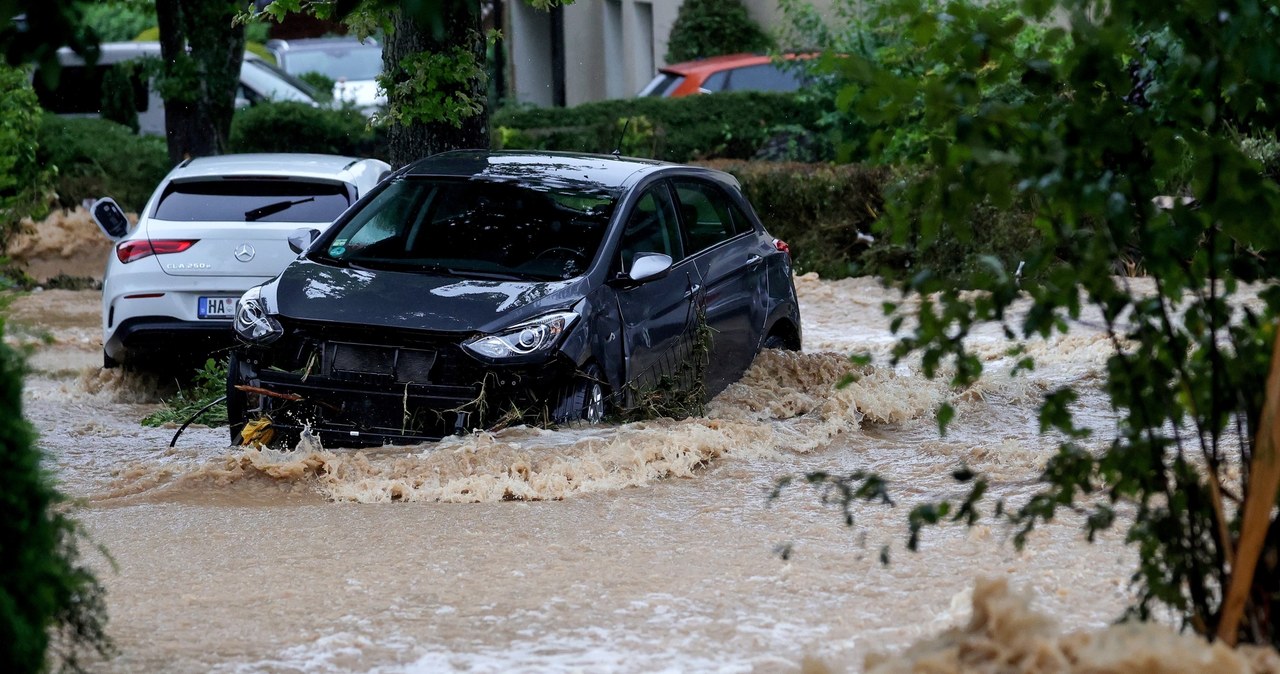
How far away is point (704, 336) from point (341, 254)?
1916mm

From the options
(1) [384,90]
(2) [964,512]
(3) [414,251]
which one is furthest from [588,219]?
(2) [964,512]

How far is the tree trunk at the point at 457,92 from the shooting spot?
9.85 metres

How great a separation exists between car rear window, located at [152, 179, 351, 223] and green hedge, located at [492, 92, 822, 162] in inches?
339

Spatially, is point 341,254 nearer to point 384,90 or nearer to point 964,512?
point 384,90

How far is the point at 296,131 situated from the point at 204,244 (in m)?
10.2

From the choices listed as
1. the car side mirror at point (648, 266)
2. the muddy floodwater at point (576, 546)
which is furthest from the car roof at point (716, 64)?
the car side mirror at point (648, 266)

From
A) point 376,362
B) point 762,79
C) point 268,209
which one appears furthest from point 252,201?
point 762,79

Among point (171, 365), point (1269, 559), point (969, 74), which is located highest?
point (969, 74)

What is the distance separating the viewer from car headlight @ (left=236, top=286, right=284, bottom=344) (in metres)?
7.22

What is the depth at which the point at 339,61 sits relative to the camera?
3077 cm

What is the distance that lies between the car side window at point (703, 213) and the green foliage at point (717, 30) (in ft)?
54.3

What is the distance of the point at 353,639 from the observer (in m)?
4.62

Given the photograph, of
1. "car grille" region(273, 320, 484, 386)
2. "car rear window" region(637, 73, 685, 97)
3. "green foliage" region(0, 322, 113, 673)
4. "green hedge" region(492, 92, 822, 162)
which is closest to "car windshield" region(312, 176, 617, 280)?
"car grille" region(273, 320, 484, 386)

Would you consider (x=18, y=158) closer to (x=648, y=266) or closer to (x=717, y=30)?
(x=648, y=266)
